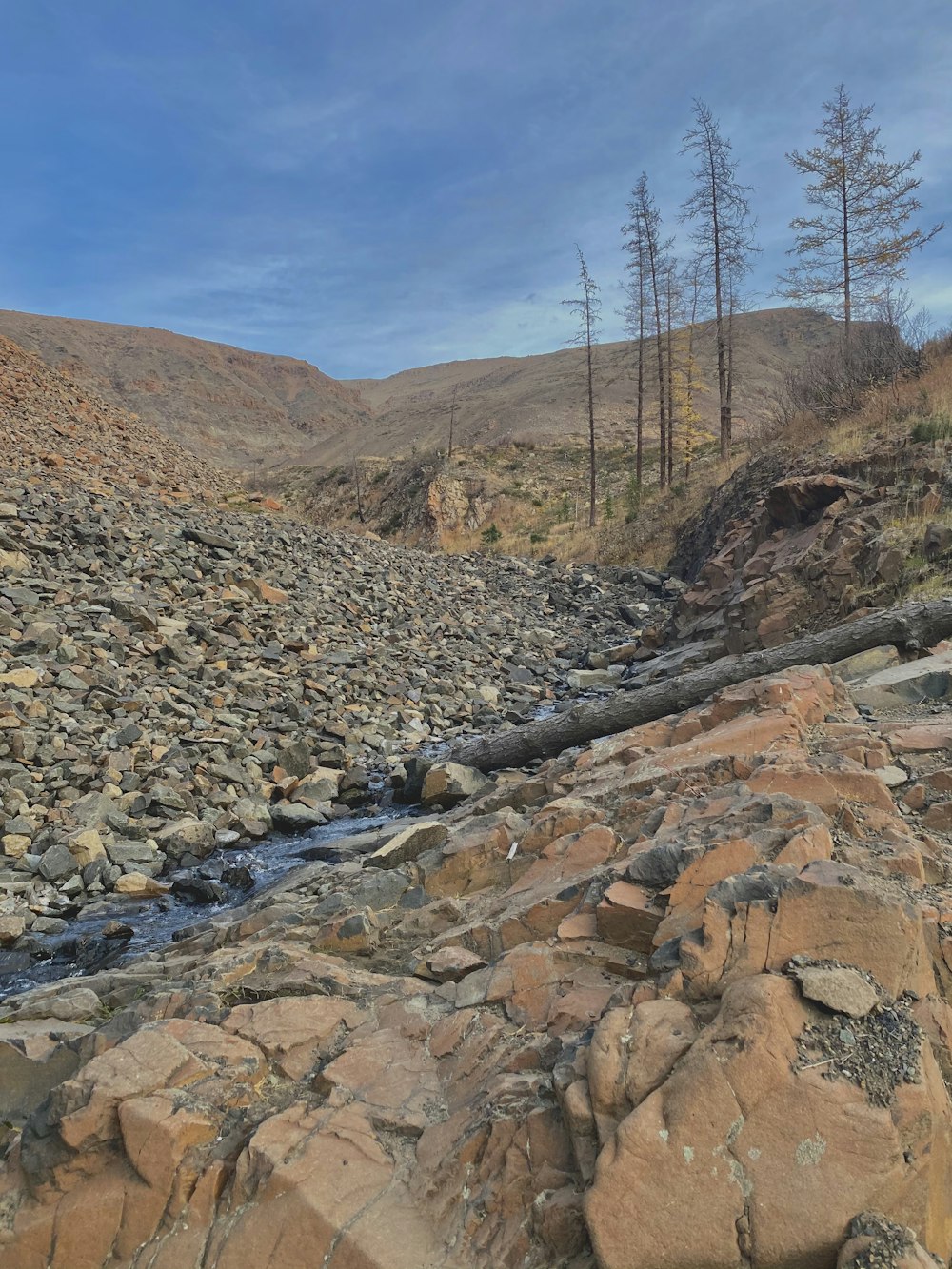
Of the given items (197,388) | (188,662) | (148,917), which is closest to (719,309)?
(188,662)

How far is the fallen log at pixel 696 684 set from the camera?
756 cm

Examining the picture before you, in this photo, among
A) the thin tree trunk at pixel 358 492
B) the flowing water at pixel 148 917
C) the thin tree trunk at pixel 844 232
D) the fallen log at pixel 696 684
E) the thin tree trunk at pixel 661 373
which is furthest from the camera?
the thin tree trunk at pixel 358 492

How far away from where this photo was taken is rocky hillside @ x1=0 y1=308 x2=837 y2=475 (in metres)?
56.0

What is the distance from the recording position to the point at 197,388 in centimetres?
10250

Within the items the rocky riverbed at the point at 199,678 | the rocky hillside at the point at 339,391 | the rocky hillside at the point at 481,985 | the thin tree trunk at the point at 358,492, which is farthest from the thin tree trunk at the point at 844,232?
the thin tree trunk at the point at 358,492

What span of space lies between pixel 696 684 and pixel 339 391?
129m

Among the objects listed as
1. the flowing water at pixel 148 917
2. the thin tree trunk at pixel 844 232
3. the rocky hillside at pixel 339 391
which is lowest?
the flowing water at pixel 148 917

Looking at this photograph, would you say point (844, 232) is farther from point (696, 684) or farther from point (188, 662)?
point (188, 662)

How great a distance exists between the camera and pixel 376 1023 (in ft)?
10.3

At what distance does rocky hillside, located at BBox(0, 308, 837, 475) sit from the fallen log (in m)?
38.7

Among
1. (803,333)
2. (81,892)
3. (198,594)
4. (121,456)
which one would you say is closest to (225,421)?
(803,333)

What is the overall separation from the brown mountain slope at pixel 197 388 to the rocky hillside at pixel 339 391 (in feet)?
0.68

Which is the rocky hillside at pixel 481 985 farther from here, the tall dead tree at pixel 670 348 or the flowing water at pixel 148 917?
the tall dead tree at pixel 670 348

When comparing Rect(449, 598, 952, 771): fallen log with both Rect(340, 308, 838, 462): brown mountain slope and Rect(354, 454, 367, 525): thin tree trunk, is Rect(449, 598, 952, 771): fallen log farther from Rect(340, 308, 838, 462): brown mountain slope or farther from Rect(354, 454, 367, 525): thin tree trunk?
Rect(354, 454, 367, 525): thin tree trunk
